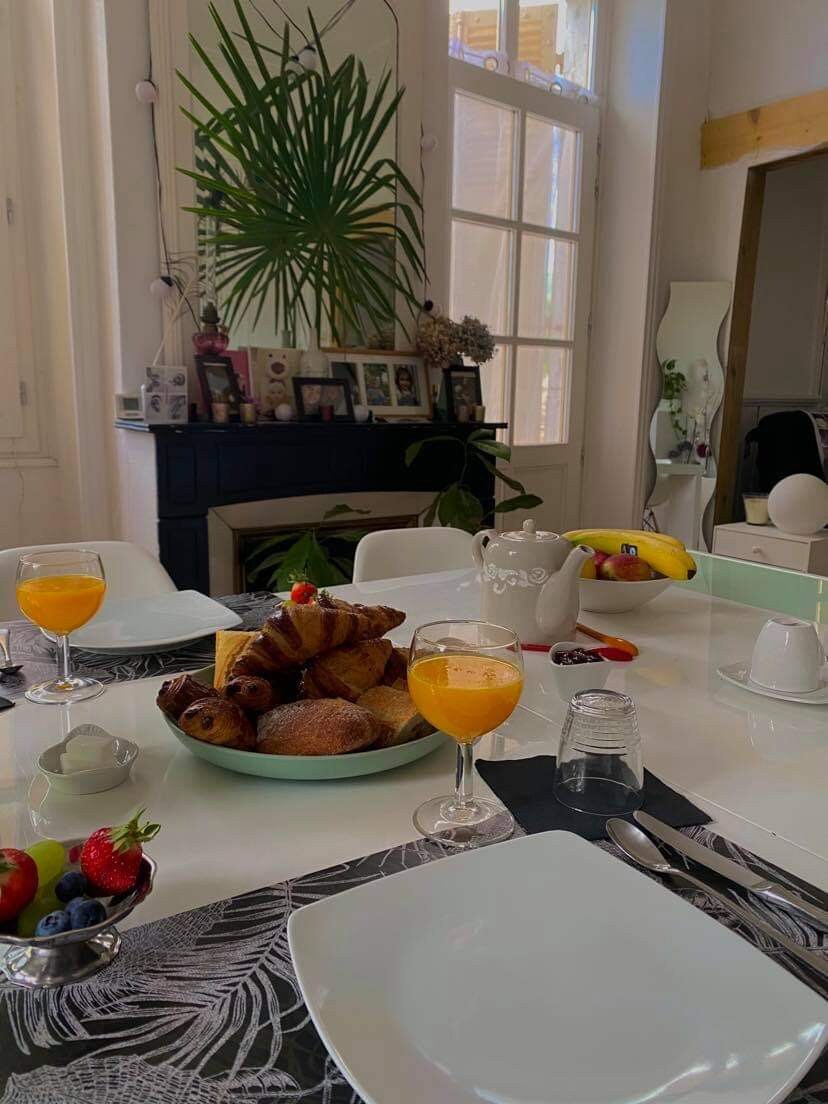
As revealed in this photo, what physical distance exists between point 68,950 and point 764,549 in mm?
3343

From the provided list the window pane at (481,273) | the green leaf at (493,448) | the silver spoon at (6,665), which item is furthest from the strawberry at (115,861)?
the window pane at (481,273)

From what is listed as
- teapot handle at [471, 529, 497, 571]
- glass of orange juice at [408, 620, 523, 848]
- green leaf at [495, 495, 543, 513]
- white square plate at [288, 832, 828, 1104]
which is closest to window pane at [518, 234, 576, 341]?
green leaf at [495, 495, 543, 513]

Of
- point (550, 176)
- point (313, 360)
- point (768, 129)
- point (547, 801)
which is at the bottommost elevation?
point (547, 801)

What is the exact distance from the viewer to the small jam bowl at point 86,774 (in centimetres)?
77

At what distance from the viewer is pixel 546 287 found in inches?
158

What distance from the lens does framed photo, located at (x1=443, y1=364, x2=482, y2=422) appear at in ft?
11.2

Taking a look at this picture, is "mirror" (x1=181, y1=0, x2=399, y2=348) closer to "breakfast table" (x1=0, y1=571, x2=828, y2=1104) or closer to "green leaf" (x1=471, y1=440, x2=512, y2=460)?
"green leaf" (x1=471, y1=440, x2=512, y2=460)

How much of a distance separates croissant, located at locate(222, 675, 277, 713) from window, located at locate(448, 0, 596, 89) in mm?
3509

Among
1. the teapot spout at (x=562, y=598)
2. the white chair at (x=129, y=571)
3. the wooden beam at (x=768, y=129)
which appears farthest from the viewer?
the wooden beam at (x=768, y=129)

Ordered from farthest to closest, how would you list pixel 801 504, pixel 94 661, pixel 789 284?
1. pixel 789 284
2. pixel 801 504
3. pixel 94 661

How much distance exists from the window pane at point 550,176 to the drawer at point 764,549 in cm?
167

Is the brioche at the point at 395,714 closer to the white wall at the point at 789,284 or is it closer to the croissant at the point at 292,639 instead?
the croissant at the point at 292,639

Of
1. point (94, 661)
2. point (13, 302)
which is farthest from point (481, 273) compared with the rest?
point (94, 661)

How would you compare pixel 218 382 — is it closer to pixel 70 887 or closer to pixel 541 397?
pixel 541 397
